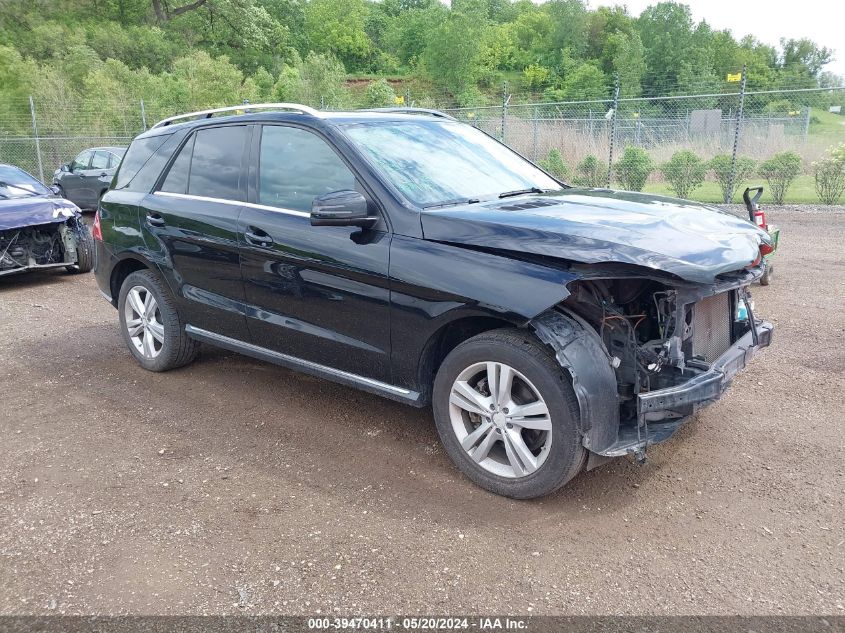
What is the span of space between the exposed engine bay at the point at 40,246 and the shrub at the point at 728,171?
12402 mm

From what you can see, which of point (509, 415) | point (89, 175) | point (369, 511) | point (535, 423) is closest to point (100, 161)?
point (89, 175)

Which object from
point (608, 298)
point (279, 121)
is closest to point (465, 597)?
point (608, 298)

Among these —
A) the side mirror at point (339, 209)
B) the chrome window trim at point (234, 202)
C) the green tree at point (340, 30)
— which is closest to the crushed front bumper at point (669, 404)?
the side mirror at point (339, 209)

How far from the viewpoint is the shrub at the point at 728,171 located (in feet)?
48.3

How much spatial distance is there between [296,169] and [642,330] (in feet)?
7.26

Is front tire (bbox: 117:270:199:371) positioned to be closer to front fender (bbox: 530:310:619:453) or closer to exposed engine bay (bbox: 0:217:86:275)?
front fender (bbox: 530:310:619:453)

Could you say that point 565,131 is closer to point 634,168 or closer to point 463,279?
point 634,168

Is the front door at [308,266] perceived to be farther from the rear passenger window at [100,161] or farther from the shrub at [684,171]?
the shrub at [684,171]

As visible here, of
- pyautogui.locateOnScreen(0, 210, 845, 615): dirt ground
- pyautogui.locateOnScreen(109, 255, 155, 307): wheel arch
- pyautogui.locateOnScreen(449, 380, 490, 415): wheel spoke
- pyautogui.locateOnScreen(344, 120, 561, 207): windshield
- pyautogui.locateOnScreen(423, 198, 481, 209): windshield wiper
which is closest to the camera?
pyautogui.locateOnScreen(0, 210, 845, 615): dirt ground

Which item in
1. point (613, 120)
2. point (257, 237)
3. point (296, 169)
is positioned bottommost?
point (257, 237)

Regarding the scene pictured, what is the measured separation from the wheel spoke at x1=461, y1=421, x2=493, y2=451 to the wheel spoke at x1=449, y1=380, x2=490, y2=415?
7 cm

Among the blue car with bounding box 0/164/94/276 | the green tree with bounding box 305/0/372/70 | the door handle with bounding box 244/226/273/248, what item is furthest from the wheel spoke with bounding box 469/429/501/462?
the green tree with bounding box 305/0/372/70

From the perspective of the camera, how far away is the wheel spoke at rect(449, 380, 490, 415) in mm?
3369

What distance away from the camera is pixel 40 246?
8.94m
